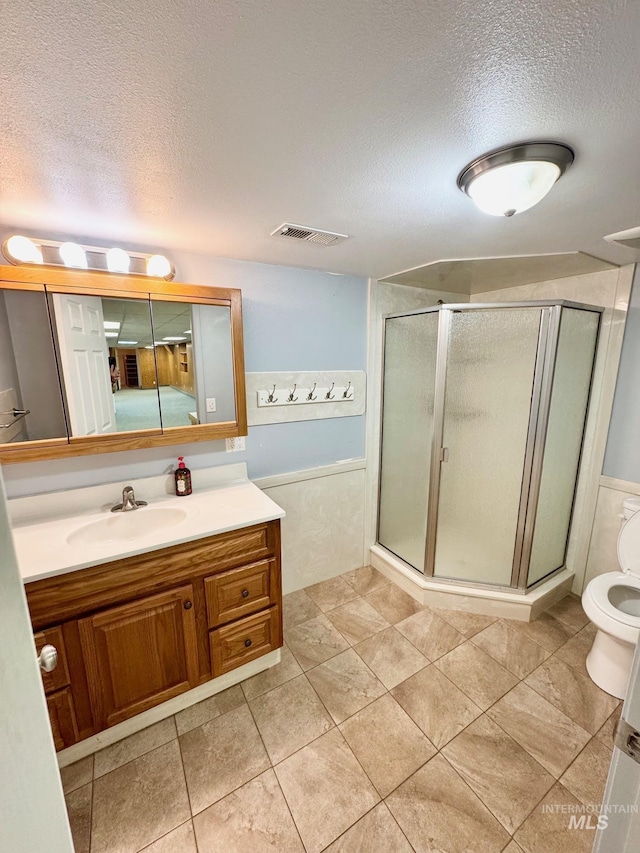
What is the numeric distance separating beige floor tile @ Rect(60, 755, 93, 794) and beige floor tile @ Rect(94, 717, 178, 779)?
22 mm

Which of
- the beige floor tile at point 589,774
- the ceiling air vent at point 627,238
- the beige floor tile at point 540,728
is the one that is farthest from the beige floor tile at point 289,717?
the ceiling air vent at point 627,238

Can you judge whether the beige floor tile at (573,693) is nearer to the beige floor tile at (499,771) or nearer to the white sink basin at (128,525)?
the beige floor tile at (499,771)

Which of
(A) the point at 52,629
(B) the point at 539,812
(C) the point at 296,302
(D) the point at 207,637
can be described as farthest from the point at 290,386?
(B) the point at 539,812

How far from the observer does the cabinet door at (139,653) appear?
4.09 feet

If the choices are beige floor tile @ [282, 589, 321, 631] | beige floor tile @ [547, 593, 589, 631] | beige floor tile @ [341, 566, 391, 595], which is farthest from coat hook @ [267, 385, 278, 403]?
beige floor tile @ [547, 593, 589, 631]

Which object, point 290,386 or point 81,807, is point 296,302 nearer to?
point 290,386

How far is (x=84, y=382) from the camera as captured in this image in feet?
4.84

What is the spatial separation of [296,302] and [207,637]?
5.76 feet

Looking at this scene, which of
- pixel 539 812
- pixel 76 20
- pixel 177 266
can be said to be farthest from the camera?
pixel 177 266

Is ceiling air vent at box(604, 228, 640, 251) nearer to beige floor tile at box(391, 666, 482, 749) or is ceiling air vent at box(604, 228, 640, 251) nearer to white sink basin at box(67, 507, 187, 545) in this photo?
beige floor tile at box(391, 666, 482, 749)

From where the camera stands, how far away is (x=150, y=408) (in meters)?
1.61

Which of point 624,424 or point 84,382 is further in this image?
point 624,424

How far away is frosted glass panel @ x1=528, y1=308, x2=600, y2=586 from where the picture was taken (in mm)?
1890

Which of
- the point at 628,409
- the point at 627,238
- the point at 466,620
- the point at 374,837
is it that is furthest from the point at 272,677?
the point at 627,238
